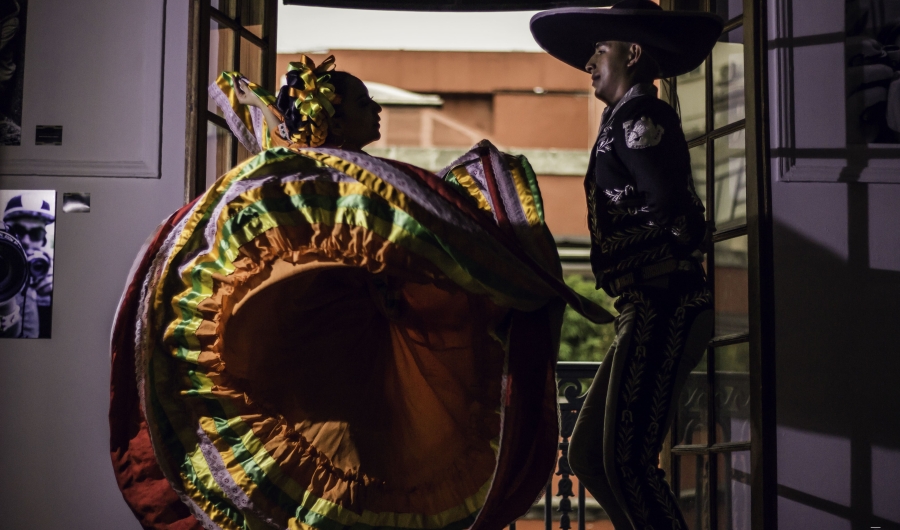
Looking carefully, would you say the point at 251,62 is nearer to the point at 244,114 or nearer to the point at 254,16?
the point at 254,16

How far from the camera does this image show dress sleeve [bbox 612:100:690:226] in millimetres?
2305

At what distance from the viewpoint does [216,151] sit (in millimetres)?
3387

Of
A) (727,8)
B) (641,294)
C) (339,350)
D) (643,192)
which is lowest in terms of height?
(339,350)

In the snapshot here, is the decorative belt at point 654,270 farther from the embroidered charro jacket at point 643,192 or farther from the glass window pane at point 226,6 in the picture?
the glass window pane at point 226,6

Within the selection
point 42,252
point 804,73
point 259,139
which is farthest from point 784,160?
point 42,252

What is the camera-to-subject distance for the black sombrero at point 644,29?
102 inches

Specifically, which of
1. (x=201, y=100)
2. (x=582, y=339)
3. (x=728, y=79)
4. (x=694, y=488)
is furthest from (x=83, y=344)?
(x=582, y=339)

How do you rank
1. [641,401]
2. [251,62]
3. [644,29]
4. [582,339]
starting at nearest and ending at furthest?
[641,401] < [644,29] < [251,62] < [582,339]

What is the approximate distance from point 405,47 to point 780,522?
9.95 meters

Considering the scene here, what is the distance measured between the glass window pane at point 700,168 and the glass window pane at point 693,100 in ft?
0.19

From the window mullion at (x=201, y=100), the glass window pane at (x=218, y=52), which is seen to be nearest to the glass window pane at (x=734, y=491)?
the window mullion at (x=201, y=100)

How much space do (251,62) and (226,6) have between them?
0.23 metres

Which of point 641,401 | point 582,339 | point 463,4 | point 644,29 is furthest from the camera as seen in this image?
point 582,339

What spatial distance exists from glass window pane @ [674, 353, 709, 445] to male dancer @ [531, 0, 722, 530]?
2.79 ft
